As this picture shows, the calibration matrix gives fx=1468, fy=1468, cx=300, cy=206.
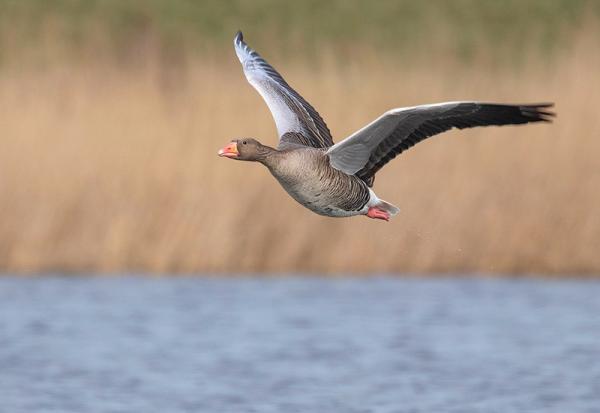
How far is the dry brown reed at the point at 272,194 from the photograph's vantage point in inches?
615

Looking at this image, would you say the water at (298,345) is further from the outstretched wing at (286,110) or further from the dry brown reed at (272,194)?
the outstretched wing at (286,110)

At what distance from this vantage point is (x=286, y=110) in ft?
33.1

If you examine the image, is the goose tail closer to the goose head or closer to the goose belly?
the goose belly

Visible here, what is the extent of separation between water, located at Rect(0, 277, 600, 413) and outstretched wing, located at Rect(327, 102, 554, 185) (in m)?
2.51

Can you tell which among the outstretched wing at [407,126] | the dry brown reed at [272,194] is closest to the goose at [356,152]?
the outstretched wing at [407,126]

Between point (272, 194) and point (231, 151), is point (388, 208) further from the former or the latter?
point (272, 194)

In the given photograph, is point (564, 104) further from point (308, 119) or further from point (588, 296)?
point (308, 119)

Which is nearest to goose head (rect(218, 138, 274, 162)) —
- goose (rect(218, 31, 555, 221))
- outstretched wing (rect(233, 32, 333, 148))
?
goose (rect(218, 31, 555, 221))

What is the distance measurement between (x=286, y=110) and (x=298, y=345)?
406cm

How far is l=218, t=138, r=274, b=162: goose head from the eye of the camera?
8.92 metres

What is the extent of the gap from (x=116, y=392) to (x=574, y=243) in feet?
19.3

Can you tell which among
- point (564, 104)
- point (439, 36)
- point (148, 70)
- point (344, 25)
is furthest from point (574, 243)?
point (344, 25)

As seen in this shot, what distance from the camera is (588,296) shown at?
15.4m

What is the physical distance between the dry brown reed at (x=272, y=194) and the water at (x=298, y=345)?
0.31m
